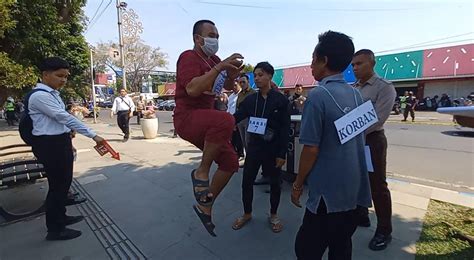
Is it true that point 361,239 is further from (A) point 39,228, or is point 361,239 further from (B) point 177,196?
(A) point 39,228

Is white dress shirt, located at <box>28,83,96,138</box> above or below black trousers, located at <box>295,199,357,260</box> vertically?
above

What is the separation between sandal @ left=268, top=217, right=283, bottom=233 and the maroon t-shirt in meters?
1.51

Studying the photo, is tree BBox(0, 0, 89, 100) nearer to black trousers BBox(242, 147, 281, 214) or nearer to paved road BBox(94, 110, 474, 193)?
black trousers BBox(242, 147, 281, 214)

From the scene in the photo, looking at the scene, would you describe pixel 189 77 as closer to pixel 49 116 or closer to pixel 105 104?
pixel 49 116

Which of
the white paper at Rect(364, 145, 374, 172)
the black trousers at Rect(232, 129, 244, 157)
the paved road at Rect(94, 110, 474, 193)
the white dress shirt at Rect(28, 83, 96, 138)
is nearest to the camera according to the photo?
the white paper at Rect(364, 145, 374, 172)

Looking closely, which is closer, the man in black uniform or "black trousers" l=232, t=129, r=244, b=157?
the man in black uniform

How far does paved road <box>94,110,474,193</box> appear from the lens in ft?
17.2

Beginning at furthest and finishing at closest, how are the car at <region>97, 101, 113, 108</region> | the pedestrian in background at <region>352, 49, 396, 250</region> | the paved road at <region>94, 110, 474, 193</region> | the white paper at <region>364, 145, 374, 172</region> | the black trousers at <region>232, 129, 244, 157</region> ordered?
the car at <region>97, 101, 113, 108</region> → the black trousers at <region>232, 129, 244, 157</region> → the paved road at <region>94, 110, 474, 193</region> → the pedestrian in background at <region>352, 49, 396, 250</region> → the white paper at <region>364, 145, 374, 172</region>

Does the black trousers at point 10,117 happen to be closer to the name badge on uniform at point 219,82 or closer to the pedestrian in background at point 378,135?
the name badge on uniform at point 219,82

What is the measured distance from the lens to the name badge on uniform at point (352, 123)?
170cm

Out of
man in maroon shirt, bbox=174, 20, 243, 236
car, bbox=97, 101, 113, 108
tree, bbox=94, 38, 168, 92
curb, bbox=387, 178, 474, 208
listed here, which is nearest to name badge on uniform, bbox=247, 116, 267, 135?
man in maroon shirt, bbox=174, 20, 243, 236

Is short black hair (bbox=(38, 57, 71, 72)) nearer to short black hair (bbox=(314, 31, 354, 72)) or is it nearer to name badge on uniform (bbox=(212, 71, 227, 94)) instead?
name badge on uniform (bbox=(212, 71, 227, 94))

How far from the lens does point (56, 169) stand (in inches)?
118

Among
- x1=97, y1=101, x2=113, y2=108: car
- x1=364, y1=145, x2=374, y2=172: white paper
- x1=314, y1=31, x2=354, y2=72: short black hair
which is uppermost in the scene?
x1=314, y1=31, x2=354, y2=72: short black hair
